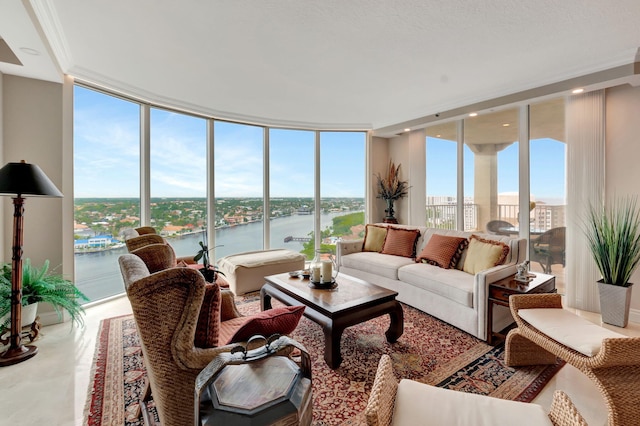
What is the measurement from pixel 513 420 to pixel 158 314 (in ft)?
4.75

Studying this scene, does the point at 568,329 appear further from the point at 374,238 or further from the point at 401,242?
the point at 374,238

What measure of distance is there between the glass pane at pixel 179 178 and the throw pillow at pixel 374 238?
271 centimetres

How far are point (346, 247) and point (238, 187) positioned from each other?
2.21 m

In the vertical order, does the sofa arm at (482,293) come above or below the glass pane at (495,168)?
below

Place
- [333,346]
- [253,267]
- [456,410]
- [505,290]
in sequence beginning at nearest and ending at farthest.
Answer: [456,410] → [333,346] → [505,290] → [253,267]

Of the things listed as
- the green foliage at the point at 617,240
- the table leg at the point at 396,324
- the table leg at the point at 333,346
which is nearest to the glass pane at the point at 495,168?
the green foliage at the point at 617,240

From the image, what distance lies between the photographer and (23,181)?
2248 millimetres

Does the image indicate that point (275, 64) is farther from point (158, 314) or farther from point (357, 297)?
point (158, 314)

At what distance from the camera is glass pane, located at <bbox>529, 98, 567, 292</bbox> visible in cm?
372

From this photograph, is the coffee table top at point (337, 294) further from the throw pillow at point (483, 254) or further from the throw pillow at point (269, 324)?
the throw pillow at point (483, 254)

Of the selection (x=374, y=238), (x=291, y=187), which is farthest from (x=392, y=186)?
(x=291, y=187)

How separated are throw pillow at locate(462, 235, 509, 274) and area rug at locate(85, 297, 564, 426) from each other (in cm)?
72

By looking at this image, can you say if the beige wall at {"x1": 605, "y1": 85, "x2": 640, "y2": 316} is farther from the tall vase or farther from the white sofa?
the tall vase

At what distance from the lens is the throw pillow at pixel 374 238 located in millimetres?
4527
